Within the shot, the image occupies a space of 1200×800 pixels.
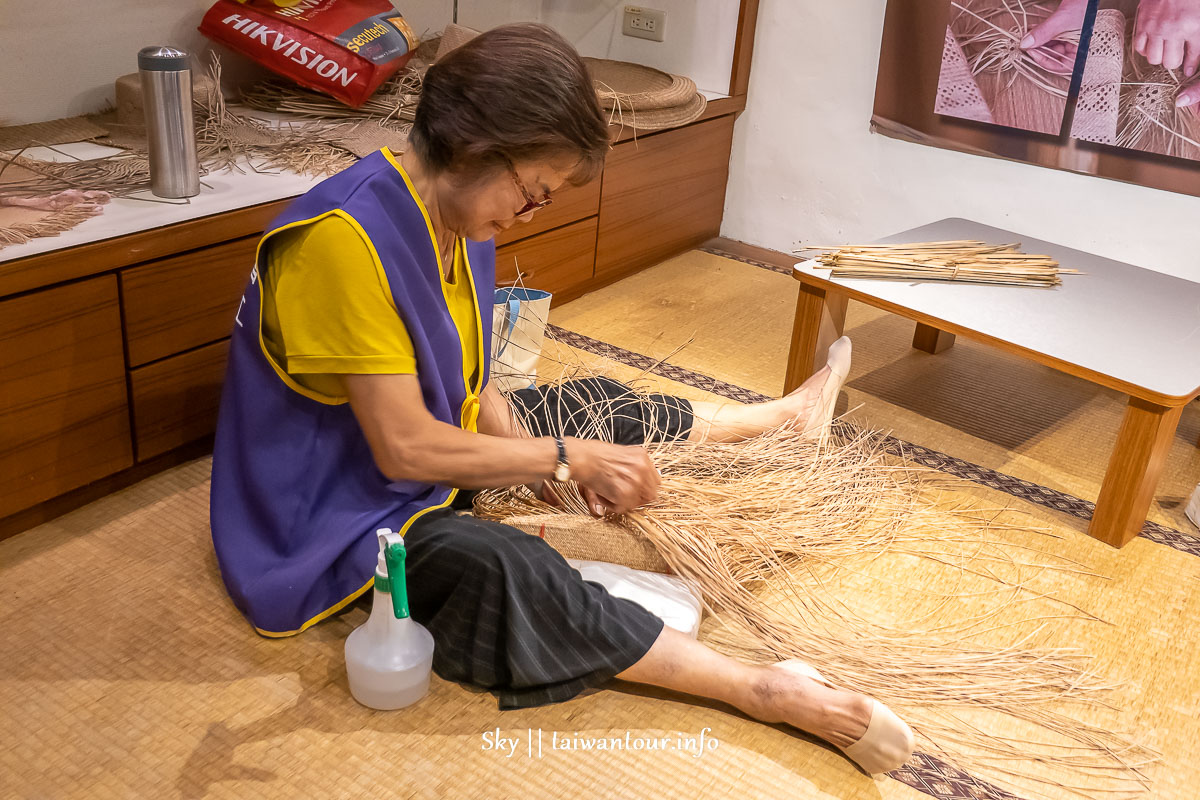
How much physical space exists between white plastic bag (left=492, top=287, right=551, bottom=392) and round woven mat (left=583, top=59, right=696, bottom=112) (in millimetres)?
874

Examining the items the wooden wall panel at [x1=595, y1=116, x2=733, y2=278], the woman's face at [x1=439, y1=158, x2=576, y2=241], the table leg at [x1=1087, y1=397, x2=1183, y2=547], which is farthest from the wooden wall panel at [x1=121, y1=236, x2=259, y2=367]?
the table leg at [x1=1087, y1=397, x2=1183, y2=547]

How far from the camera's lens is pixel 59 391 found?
1878 mm

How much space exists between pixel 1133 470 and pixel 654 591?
1.02m

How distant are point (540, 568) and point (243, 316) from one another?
55 centimetres

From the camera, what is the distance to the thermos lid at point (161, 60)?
201 cm

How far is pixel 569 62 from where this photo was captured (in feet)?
4.41

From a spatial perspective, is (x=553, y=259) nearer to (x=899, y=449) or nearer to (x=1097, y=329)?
(x=899, y=449)

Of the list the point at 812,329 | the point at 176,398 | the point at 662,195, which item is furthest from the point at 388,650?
the point at 662,195

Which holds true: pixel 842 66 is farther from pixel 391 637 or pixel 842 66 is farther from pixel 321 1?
pixel 391 637

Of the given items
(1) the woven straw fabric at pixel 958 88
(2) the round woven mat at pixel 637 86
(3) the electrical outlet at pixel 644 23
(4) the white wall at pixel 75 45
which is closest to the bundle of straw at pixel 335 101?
(4) the white wall at pixel 75 45

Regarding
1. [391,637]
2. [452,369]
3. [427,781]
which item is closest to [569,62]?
[452,369]

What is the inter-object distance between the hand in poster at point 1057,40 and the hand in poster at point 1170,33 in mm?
160

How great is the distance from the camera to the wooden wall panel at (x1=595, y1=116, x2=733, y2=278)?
323 cm

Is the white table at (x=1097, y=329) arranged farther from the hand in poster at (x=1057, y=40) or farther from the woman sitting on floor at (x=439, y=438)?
the woman sitting on floor at (x=439, y=438)
